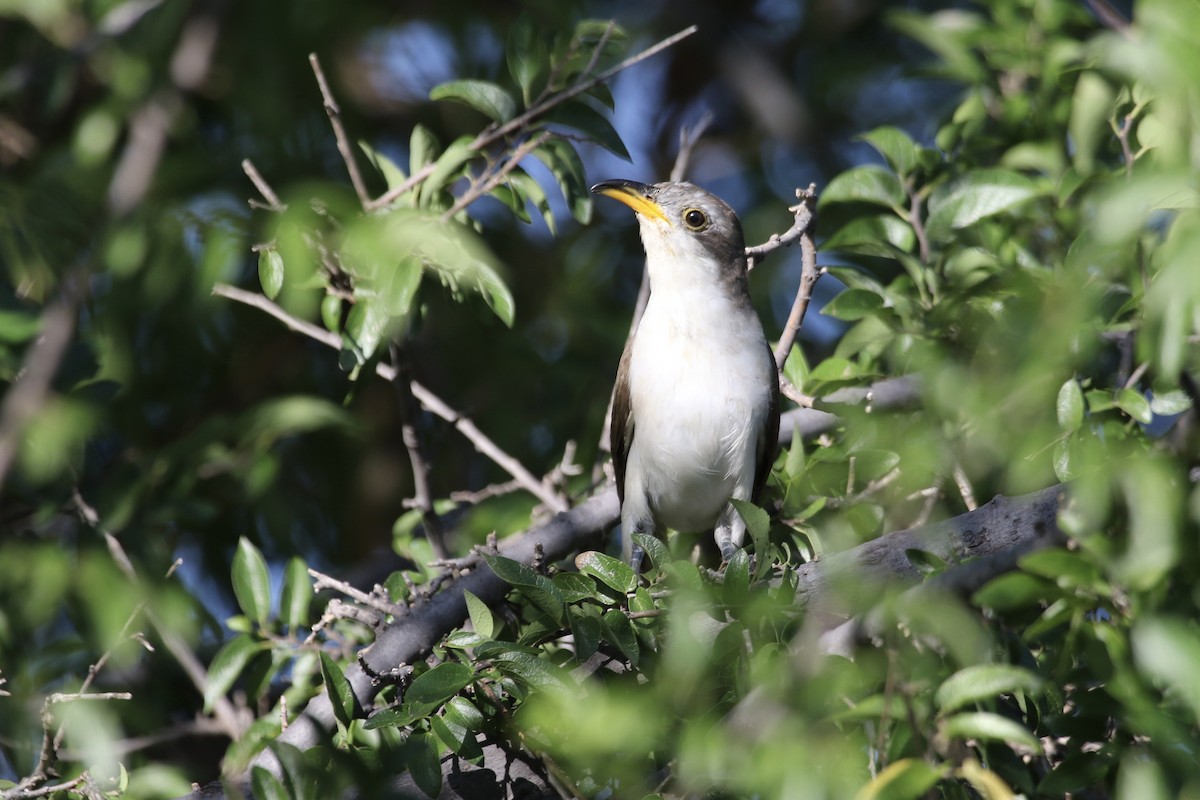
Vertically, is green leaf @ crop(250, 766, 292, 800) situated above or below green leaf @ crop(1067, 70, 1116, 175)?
below

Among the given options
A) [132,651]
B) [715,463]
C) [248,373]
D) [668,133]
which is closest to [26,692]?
[132,651]

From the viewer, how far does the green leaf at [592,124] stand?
14.2 feet

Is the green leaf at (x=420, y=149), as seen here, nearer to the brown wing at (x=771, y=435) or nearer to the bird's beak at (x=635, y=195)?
the bird's beak at (x=635, y=195)

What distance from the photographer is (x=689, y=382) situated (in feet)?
16.3

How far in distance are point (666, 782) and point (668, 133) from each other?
628 cm

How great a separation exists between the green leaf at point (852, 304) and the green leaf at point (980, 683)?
229cm

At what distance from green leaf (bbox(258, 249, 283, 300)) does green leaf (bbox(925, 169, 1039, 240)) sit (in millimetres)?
2433

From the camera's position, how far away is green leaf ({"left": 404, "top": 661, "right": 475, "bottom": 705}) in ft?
9.45

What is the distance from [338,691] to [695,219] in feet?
9.73

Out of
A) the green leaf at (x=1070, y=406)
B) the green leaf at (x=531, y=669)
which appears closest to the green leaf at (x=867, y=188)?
the green leaf at (x=1070, y=406)

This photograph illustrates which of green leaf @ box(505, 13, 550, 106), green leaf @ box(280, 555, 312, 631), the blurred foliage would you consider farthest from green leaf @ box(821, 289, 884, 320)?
green leaf @ box(280, 555, 312, 631)

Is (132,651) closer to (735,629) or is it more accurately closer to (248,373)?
(248,373)

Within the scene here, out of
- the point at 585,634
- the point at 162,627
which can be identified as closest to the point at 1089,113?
the point at 585,634

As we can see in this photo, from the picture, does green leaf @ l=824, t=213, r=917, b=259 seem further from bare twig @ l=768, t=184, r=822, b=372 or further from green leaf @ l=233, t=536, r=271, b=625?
green leaf @ l=233, t=536, r=271, b=625
